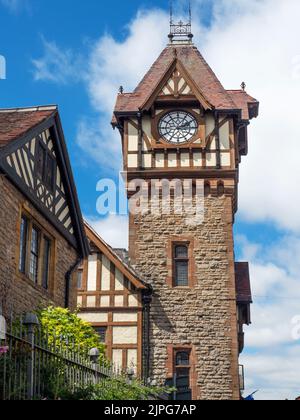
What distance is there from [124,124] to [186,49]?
5.52m

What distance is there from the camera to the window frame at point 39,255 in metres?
16.0

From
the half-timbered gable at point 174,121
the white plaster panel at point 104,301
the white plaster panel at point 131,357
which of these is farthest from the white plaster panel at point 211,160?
the white plaster panel at point 131,357

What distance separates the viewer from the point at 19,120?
55.7ft

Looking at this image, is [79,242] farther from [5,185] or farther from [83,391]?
[83,391]

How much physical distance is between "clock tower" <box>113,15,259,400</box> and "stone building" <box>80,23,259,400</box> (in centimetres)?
3

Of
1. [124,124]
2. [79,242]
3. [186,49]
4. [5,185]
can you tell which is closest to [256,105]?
[186,49]

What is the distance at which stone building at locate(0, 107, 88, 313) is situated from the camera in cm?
1477

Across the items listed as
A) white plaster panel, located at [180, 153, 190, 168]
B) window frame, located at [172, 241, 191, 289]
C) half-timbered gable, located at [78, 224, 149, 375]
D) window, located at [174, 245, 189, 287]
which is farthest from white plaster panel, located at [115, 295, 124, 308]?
white plaster panel, located at [180, 153, 190, 168]

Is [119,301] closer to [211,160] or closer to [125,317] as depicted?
[125,317]

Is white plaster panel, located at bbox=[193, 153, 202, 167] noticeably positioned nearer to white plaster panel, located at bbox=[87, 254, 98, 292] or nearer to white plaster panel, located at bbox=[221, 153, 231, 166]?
white plaster panel, located at bbox=[221, 153, 231, 166]

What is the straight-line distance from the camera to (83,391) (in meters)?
11.4

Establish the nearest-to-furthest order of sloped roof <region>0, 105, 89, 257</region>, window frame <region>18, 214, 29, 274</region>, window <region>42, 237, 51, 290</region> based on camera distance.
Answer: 1. sloped roof <region>0, 105, 89, 257</region>
2. window frame <region>18, 214, 29, 274</region>
3. window <region>42, 237, 51, 290</region>

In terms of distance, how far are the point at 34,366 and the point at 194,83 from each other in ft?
63.2

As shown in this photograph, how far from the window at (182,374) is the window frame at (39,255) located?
9.36 m
